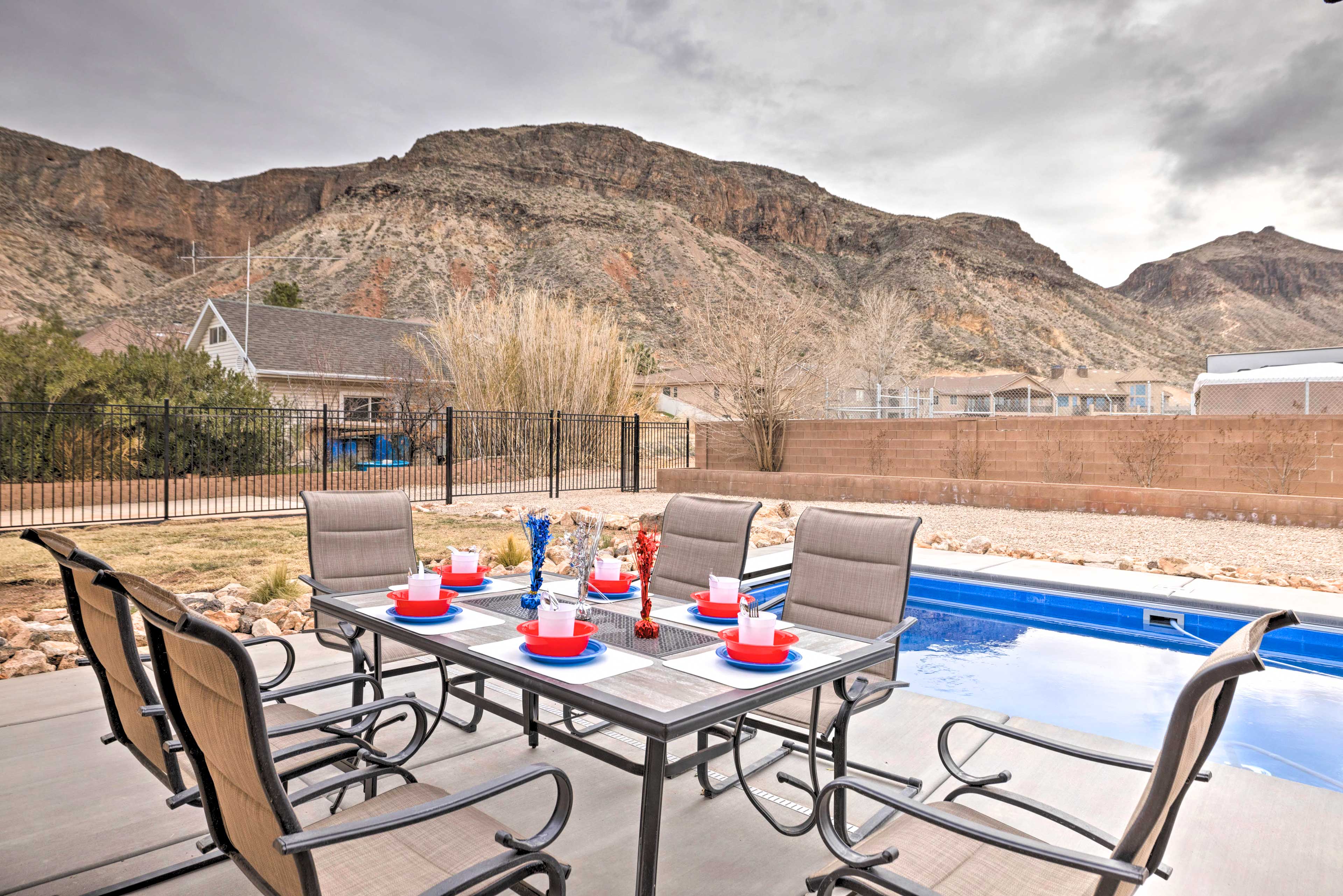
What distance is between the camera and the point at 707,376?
13289mm

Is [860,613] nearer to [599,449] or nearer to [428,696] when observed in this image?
[428,696]

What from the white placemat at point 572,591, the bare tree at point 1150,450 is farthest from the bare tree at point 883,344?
the white placemat at point 572,591

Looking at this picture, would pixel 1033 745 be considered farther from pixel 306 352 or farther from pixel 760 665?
pixel 306 352

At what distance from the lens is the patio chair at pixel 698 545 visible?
2.91 meters

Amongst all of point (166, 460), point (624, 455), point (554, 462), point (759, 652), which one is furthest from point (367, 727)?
point (624, 455)

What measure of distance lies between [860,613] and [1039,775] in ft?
2.61

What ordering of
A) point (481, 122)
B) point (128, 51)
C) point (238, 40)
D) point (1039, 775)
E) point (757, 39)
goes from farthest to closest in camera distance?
1. point (481, 122)
2. point (128, 51)
3. point (238, 40)
4. point (757, 39)
5. point (1039, 775)

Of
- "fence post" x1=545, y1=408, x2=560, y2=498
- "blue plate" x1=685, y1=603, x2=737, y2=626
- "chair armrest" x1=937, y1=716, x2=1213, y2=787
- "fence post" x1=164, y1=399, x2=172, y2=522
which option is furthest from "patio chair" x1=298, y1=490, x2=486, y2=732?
"fence post" x1=545, y1=408, x2=560, y2=498

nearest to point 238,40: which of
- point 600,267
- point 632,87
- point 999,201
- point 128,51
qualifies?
point 128,51

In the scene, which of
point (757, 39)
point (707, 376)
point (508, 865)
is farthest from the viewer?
point (757, 39)

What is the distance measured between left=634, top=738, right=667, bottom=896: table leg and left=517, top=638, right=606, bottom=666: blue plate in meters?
0.26

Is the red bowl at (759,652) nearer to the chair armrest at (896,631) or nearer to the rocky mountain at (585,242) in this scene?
the chair armrest at (896,631)

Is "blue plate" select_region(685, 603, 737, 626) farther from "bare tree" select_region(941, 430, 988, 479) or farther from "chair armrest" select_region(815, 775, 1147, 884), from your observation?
"bare tree" select_region(941, 430, 988, 479)

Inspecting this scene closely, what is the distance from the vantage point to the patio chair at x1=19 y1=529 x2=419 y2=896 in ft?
5.02
